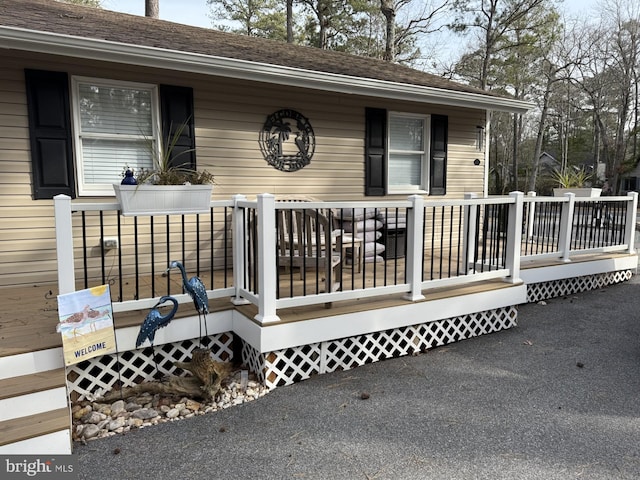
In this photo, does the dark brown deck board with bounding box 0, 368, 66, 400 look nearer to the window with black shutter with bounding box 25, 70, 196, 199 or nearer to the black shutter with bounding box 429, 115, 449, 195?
the window with black shutter with bounding box 25, 70, 196, 199

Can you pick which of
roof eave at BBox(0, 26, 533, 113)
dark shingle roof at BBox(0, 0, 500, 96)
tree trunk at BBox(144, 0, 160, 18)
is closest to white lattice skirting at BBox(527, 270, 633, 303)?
roof eave at BBox(0, 26, 533, 113)

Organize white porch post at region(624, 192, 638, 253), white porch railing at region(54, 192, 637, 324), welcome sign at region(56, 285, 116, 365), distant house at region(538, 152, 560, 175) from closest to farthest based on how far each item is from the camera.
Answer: welcome sign at region(56, 285, 116, 365) → white porch railing at region(54, 192, 637, 324) → white porch post at region(624, 192, 638, 253) → distant house at region(538, 152, 560, 175)

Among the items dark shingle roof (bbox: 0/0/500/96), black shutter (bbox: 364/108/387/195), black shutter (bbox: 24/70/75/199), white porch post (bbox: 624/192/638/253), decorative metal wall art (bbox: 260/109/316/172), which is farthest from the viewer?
white porch post (bbox: 624/192/638/253)

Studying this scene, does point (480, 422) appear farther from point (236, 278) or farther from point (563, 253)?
point (563, 253)

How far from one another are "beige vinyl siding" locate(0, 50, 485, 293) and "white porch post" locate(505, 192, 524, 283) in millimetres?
2124

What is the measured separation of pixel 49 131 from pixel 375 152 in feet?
12.2

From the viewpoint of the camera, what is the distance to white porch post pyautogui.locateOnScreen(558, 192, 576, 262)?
538 centimetres

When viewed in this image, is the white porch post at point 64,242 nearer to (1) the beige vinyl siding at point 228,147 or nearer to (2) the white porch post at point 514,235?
(1) the beige vinyl siding at point 228,147

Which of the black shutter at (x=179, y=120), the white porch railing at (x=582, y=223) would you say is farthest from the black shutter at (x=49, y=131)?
the white porch railing at (x=582, y=223)

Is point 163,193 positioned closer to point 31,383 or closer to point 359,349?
point 31,383

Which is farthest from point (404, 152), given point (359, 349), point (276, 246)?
point (276, 246)

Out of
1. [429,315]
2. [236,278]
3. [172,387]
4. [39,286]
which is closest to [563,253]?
[429,315]

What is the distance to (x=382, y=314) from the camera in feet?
11.8

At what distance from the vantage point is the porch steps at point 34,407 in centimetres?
224
